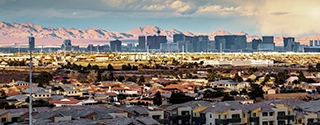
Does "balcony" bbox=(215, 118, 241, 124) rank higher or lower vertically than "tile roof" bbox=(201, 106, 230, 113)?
lower

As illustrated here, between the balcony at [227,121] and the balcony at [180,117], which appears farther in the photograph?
the balcony at [180,117]

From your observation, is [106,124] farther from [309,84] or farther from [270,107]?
[309,84]

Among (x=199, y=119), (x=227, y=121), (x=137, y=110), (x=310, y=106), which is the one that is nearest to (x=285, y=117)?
(x=227, y=121)

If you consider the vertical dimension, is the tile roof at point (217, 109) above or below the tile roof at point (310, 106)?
above

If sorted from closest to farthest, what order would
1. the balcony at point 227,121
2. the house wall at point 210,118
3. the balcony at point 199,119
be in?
the balcony at point 227,121 → the house wall at point 210,118 → the balcony at point 199,119

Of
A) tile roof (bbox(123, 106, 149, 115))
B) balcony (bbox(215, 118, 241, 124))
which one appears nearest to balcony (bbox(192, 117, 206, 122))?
balcony (bbox(215, 118, 241, 124))

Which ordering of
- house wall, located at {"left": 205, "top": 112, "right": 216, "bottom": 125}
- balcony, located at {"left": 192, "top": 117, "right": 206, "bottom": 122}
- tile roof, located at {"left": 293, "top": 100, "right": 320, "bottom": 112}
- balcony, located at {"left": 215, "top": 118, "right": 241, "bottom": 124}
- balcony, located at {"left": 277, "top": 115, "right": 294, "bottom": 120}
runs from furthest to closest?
1. tile roof, located at {"left": 293, "top": 100, "right": 320, "bottom": 112}
2. balcony, located at {"left": 277, "top": 115, "right": 294, "bottom": 120}
3. balcony, located at {"left": 192, "top": 117, "right": 206, "bottom": 122}
4. house wall, located at {"left": 205, "top": 112, "right": 216, "bottom": 125}
5. balcony, located at {"left": 215, "top": 118, "right": 241, "bottom": 124}

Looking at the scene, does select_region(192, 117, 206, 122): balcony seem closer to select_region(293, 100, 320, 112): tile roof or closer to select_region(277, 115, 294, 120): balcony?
select_region(277, 115, 294, 120): balcony

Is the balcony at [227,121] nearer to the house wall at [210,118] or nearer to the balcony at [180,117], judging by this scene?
the house wall at [210,118]

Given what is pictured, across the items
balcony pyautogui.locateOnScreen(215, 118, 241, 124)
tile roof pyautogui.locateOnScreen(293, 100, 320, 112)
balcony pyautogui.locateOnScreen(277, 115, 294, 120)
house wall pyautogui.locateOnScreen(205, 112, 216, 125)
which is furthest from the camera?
tile roof pyautogui.locateOnScreen(293, 100, 320, 112)

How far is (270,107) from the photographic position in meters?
36.3

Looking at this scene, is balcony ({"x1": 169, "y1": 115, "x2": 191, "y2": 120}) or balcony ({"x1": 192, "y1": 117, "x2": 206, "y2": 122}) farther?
balcony ({"x1": 169, "y1": 115, "x2": 191, "y2": 120})

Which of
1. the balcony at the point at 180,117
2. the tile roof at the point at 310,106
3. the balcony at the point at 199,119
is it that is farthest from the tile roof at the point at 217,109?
the tile roof at the point at 310,106

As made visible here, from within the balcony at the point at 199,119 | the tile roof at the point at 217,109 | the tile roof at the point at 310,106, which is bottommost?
the balcony at the point at 199,119
